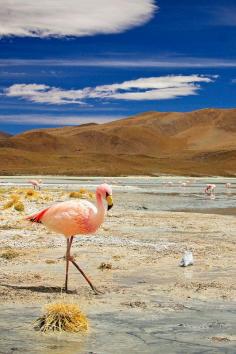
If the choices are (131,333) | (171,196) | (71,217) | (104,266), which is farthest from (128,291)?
(171,196)

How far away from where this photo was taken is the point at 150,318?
7922 millimetres

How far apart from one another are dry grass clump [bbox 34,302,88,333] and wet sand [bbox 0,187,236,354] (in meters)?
0.11

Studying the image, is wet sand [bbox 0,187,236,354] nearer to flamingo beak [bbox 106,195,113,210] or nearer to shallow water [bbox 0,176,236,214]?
flamingo beak [bbox 106,195,113,210]

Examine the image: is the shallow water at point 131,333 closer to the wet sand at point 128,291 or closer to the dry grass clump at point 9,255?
the wet sand at point 128,291

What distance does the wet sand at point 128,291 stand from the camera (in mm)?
6828

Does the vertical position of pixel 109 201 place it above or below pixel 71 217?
above

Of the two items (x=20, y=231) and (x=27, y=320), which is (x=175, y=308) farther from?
(x=20, y=231)

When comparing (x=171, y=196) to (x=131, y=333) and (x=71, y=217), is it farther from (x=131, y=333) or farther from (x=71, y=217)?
(x=131, y=333)

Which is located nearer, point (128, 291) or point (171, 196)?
point (128, 291)

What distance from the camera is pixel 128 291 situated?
9570mm

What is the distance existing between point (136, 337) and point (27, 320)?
1405 mm

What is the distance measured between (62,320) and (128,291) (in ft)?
8.05

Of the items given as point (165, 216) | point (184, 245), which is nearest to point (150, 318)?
point (184, 245)

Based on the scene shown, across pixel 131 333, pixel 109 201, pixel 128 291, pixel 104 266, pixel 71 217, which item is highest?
pixel 109 201
